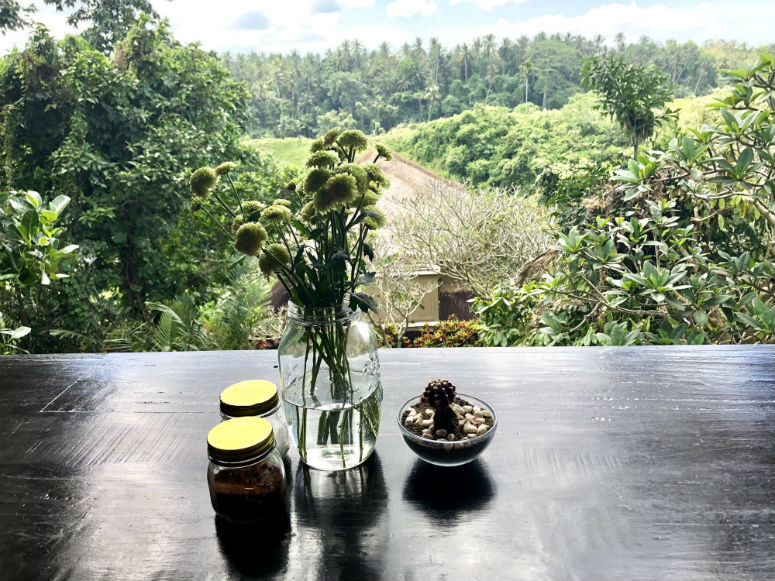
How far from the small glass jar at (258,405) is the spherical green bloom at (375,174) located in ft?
0.93

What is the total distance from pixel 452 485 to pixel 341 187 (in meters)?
0.37

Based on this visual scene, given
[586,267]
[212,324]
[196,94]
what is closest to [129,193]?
[196,94]

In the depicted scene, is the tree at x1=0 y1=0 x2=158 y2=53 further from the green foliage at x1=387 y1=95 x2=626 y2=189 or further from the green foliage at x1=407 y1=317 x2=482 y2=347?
the green foliage at x1=387 y1=95 x2=626 y2=189

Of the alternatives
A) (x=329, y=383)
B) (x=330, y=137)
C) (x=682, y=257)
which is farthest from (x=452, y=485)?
(x=682, y=257)

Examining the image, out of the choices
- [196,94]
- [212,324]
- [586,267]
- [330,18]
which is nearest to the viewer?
[586,267]

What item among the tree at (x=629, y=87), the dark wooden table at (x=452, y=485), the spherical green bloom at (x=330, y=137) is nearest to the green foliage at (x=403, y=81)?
the tree at (x=629, y=87)

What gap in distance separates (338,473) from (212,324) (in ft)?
9.37

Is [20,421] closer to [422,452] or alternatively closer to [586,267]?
[422,452]

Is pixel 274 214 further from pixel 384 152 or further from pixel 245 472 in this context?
pixel 245 472

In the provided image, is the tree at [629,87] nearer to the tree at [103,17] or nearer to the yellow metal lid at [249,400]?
the yellow metal lid at [249,400]

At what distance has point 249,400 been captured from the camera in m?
0.70

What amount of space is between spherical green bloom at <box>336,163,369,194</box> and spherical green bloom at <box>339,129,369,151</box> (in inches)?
2.4

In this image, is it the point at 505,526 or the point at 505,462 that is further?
the point at 505,462

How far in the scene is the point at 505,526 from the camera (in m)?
0.62
